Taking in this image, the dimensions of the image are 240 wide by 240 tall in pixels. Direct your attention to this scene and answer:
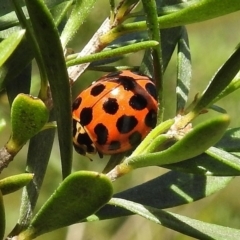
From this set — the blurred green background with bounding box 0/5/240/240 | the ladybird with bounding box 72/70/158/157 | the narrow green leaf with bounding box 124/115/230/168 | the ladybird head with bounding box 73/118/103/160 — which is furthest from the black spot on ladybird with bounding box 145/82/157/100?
the blurred green background with bounding box 0/5/240/240

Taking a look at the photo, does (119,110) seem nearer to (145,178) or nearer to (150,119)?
(150,119)

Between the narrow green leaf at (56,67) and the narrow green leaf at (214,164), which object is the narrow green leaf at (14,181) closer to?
the narrow green leaf at (56,67)

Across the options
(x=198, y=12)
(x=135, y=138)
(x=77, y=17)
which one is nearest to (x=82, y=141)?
(x=135, y=138)

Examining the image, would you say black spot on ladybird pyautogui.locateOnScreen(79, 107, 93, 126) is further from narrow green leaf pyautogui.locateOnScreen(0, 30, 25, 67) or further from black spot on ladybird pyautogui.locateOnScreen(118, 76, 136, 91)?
narrow green leaf pyautogui.locateOnScreen(0, 30, 25, 67)

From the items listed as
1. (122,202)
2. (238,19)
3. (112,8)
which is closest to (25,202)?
(122,202)

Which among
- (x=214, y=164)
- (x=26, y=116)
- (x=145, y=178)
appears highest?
(x=26, y=116)

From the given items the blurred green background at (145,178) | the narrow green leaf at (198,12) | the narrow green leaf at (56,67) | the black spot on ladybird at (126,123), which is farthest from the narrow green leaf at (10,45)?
the blurred green background at (145,178)
